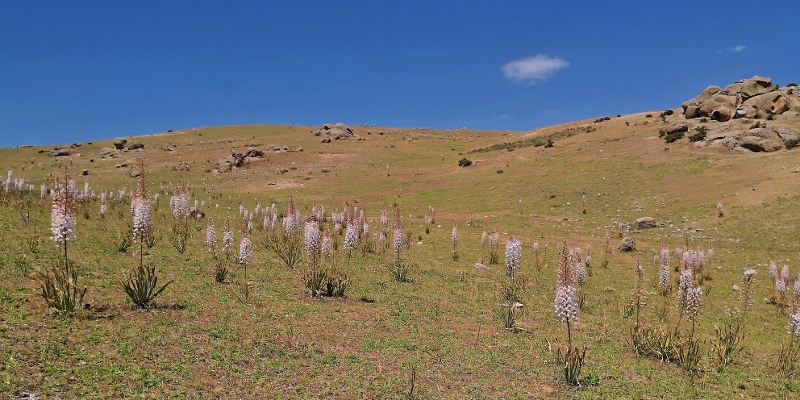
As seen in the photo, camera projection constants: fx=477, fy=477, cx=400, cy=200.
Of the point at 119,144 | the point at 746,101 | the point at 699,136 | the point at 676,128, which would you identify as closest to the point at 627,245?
the point at 699,136

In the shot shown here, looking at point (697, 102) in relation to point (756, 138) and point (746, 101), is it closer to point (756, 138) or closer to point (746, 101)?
point (746, 101)

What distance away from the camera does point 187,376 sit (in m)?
7.03

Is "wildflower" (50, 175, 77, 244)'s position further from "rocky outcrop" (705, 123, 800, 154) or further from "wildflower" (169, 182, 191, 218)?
"rocky outcrop" (705, 123, 800, 154)

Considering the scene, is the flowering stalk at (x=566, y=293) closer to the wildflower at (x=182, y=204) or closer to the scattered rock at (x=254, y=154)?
the wildflower at (x=182, y=204)

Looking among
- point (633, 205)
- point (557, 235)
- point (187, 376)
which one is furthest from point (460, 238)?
point (187, 376)

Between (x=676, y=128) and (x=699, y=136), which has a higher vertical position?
(x=676, y=128)

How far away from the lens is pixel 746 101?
46688 mm

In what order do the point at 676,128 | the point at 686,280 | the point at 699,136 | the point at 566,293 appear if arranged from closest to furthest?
the point at 566,293 → the point at 686,280 → the point at 699,136 → the point at 676,128

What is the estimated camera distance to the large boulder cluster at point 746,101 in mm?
44438

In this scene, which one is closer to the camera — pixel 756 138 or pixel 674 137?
pixel 756 138

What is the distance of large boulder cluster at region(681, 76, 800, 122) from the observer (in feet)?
146

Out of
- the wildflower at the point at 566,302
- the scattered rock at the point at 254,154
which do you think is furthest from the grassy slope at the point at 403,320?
the scattered rock at the point at 254,154

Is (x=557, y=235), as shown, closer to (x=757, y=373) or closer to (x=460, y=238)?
(x=460, y=238)

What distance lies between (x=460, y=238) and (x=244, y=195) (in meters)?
23.3
